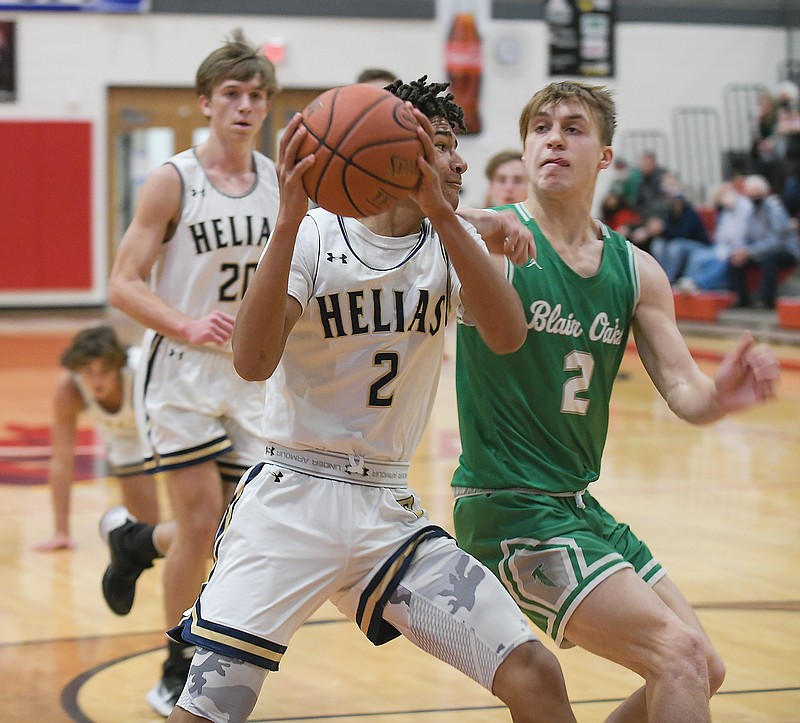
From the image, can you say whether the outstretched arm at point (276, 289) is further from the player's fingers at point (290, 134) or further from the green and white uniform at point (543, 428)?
the green and white uniform at point (543, 428)

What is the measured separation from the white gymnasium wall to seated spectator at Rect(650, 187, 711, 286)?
267 centimetres

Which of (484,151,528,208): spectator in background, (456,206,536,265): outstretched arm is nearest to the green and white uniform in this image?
(456,206,536,265): outstretched arm

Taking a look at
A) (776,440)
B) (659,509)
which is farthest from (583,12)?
(659,509)

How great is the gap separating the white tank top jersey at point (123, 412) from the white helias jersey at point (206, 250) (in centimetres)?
159

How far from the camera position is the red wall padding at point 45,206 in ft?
61.5

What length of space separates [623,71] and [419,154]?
19074 millimetres

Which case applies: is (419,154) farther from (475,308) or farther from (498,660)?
(498,660)

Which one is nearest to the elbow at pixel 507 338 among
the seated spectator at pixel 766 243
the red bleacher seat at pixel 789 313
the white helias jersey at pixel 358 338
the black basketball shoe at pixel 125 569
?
the white helias jersey at pixel 358 338

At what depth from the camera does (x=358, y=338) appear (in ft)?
10.3

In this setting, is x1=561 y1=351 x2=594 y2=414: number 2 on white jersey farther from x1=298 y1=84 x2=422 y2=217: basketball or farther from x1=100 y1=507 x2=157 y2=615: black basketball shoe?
x1=100 y1=507 x2=157 y2=615: black basketball shoe

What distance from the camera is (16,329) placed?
677 inches

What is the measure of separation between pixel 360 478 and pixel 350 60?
17572mm

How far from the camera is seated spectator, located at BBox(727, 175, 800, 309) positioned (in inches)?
659

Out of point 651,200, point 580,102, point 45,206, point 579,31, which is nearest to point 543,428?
point 580,102
